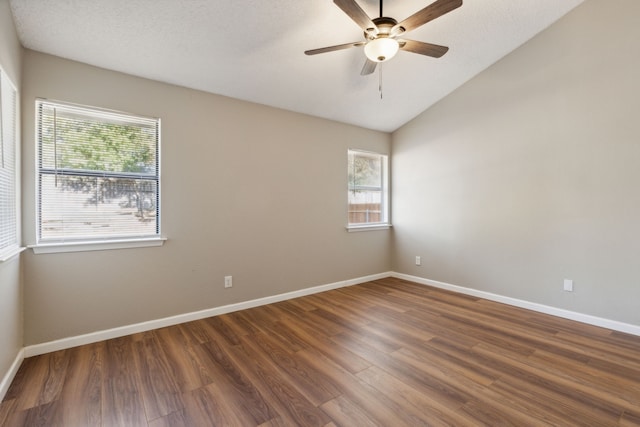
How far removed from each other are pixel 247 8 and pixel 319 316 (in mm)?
2948

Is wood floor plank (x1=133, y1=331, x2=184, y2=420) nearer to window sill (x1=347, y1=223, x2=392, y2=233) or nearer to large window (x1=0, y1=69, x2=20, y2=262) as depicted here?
large window (x1=0, y1=69, x2=20, y2=262)

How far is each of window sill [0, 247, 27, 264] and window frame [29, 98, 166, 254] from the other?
20cm

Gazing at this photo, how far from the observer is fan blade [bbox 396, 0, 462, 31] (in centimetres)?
181

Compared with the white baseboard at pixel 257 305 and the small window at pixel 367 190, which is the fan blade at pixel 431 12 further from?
the white baseboard at pixel 257 305

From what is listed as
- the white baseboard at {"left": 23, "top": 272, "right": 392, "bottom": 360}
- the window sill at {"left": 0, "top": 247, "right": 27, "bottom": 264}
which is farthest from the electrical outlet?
the window sill at {"left": 0, "top": 247, "right": 27, "bottom": 264}

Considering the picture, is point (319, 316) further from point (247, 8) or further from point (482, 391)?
point (247, 8)

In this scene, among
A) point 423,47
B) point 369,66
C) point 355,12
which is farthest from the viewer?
point 369,66

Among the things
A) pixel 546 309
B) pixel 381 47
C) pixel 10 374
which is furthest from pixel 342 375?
pixel 546 309

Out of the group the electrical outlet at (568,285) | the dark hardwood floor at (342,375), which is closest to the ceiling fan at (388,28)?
the dark hardwood floor at (342,375)

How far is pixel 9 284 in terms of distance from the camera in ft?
6.74

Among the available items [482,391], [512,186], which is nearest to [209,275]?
[482,391]

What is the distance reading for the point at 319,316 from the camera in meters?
3.26

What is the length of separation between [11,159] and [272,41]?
2.21m

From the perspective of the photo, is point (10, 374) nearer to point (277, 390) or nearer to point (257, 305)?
point (277, 390)
